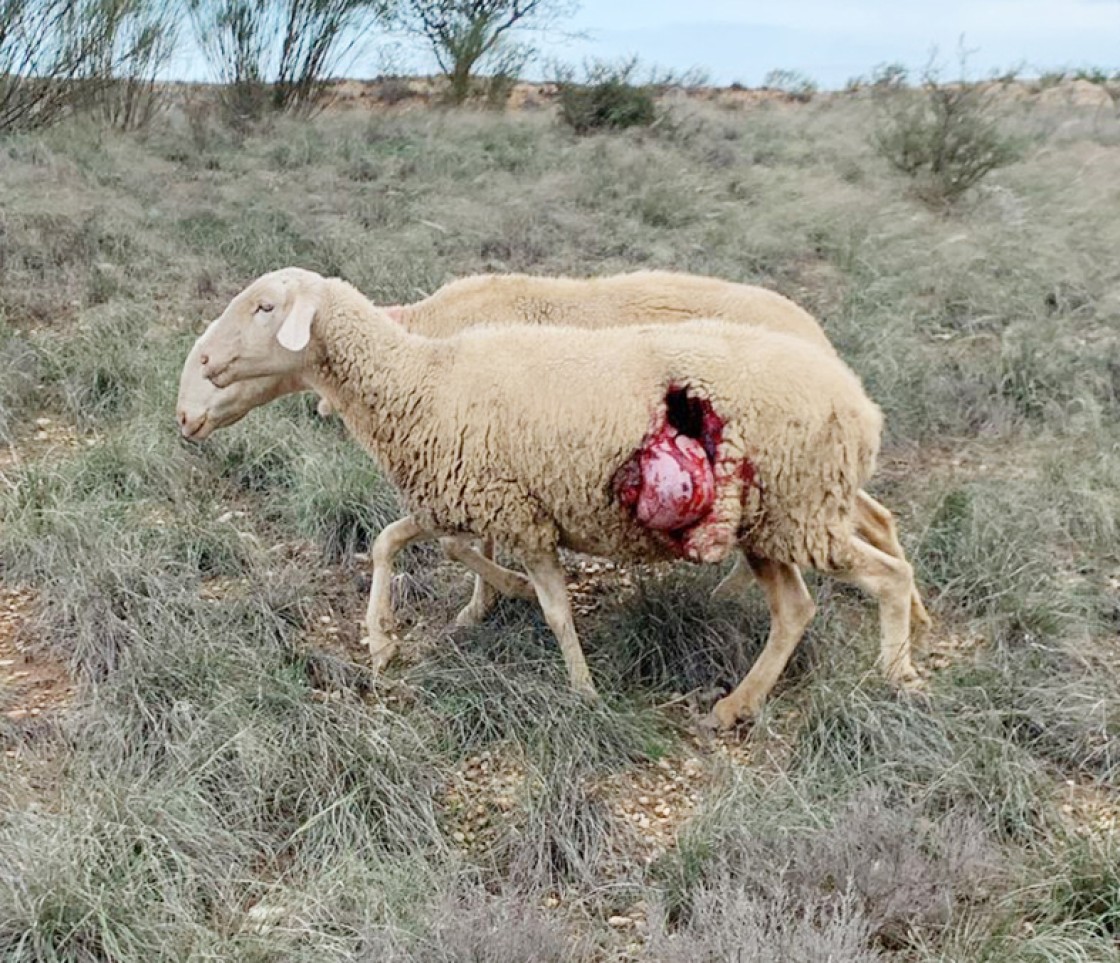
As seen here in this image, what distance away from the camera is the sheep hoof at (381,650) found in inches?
169

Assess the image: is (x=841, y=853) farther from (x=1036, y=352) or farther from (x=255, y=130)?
(x=255, y=130)

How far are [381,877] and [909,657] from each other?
2167mm

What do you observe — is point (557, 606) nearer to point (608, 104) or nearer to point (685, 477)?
point (685, 477)

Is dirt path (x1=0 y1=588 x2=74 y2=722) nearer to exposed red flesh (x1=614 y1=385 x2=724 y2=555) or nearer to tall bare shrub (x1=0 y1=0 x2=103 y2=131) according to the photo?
exposed red flesh (x1=614 y1=385 x2=724 y2=555)

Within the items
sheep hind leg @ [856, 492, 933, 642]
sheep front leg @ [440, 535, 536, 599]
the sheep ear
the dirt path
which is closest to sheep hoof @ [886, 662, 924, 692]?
sheep hind leg @ [856, 492, 933, 642]

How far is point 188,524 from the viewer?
508 centimetres

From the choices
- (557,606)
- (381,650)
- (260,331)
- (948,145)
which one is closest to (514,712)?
(557,606)

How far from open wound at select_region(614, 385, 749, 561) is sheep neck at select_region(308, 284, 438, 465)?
0.82 metres

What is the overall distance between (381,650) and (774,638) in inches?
57.2

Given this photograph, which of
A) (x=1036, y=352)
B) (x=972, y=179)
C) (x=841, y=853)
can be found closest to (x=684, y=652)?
(x=841, y=853)

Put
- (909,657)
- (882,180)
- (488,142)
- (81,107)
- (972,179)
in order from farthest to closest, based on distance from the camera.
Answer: (488,142), (81,107), (882,180), (972,179), (909,657)

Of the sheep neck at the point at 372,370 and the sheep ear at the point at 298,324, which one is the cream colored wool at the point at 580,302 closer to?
the sheep neck at the point at 372,370

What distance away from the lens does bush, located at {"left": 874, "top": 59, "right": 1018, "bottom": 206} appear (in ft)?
42.3

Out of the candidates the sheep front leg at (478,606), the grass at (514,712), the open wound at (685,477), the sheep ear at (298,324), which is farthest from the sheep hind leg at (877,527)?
the sheep ear at (298,324)
